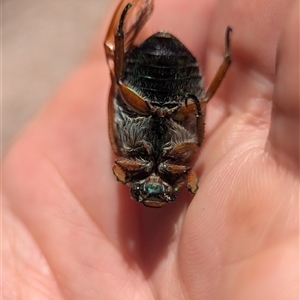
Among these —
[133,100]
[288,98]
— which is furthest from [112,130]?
[288,98]

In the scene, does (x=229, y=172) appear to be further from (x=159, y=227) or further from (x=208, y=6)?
(x=208, y=6)

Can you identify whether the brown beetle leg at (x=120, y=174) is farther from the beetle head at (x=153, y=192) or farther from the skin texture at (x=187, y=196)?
the skin texture at (x=187, y=196)

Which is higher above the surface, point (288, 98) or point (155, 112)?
point (288, 98)

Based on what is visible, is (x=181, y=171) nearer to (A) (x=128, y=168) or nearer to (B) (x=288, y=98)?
(A) (x=128, y=168)

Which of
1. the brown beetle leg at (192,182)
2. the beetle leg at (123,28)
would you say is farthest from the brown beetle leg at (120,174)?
the beetle leg at (123,28)

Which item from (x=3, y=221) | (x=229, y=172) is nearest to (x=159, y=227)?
(x=229, y=172)

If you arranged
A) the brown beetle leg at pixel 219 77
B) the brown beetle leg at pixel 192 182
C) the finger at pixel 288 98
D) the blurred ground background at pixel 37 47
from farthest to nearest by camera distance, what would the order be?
the blurred ground background at pixel 37 47 → the brown beetle leg at pixel 219 77 → the brown beetle leg at pixel 192 182 → the finger at pixel 288 98
